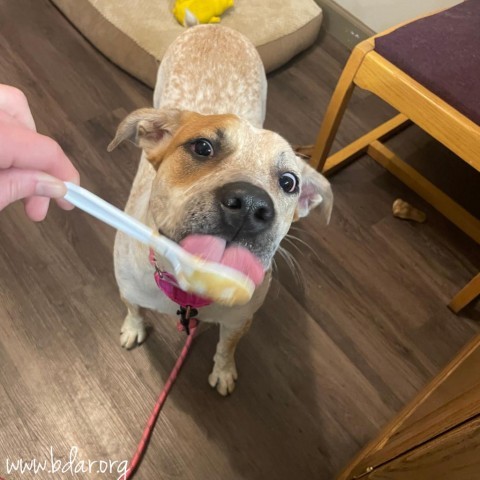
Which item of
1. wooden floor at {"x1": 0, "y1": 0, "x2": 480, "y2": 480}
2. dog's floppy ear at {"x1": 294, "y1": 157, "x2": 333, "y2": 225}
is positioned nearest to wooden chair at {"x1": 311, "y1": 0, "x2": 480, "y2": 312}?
wooden floor at {"x1": 0, "y1": 0, "x2": 480, "y2": 480}

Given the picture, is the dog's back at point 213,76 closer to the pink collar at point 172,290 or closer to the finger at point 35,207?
the pink collar at point 172,290

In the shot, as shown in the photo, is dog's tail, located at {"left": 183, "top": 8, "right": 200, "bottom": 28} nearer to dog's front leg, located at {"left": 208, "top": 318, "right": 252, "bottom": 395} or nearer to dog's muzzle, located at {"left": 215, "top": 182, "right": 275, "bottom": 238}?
dog's front leg, located at {"left": 208, "top": 318, "right": 252, "bottom": 395}

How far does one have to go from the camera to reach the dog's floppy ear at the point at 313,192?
69.4 inches

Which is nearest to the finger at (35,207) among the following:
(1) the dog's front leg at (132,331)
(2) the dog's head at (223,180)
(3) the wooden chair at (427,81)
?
(2) the dog's head at (223,180)

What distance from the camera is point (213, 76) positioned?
2.31m

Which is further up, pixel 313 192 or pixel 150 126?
pixel 150 126

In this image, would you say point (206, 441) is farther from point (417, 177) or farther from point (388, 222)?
point (417, 177)

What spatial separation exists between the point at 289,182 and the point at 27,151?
0.87 meters

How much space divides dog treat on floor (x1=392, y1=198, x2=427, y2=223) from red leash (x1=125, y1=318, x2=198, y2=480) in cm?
147

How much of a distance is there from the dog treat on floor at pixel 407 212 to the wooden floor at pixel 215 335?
5 cm

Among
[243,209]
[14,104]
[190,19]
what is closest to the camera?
[14,104]

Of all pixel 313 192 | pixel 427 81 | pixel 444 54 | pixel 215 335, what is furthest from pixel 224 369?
pixel 444 54

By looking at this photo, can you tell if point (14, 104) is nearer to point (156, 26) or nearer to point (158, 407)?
point (158, 407)

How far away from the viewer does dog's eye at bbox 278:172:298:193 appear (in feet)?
5.13
